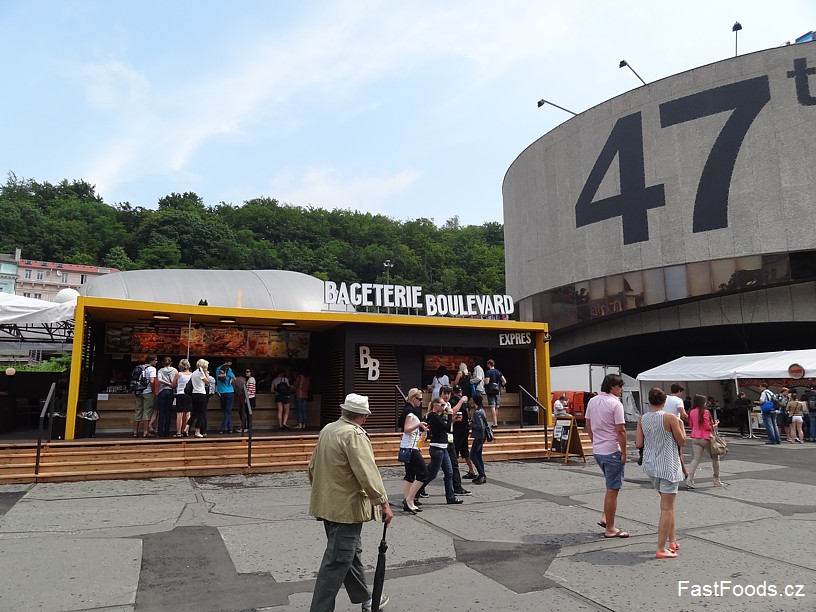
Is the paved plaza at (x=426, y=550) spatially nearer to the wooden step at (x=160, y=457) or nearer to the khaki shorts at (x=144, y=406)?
the wooden step at (x=160, y=457)

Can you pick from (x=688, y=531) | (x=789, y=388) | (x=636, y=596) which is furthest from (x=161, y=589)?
(x=789, y=388)

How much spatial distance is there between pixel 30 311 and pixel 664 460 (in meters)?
13.0

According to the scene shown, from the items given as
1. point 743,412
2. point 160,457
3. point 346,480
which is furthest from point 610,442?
point 743,412

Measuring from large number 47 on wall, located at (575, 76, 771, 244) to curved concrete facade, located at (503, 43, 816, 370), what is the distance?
61 mm

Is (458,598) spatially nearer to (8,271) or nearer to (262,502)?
(262,502)

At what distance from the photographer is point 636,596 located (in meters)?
4.57

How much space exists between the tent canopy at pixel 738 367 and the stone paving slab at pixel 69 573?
2204cm

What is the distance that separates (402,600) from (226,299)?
66.7 ft

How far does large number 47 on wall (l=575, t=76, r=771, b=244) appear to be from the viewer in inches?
1121

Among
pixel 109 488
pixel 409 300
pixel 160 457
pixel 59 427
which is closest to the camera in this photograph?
pixel 109 488

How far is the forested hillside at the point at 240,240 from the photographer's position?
255ft

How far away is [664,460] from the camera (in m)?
5.74

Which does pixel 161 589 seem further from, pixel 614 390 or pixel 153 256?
pixel 153 256

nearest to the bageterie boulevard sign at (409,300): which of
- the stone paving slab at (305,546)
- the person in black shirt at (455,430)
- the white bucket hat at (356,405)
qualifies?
the person in black shirt at (455,430)
